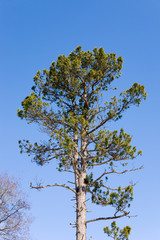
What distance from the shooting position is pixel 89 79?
1130cm

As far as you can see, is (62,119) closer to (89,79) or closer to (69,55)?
(89,79)

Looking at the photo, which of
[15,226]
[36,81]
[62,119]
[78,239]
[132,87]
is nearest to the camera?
[78,239]

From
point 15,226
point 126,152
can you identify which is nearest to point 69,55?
point 126,152

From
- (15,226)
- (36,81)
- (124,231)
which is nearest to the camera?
(124,231)

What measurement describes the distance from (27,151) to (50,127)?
4.57 feet

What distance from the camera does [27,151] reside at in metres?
10.9

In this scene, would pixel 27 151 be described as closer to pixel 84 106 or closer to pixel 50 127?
pixel 50 127

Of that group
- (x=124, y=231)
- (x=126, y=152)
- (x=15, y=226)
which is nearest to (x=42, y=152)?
(x=126, y=152)

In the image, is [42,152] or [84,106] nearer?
[42,152]

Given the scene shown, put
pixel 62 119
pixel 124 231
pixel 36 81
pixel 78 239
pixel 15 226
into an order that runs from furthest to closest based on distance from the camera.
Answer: pixel 15 226, pixel 36 81, pixel 62 119, pixel 124 231, pixel 78 239

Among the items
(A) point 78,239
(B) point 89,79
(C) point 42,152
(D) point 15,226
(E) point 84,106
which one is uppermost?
(B) point 89,79

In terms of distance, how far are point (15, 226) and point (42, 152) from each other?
9.15m

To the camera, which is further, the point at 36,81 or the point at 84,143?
the point at 36,81

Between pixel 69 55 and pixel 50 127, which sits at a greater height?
pixel 69 55
